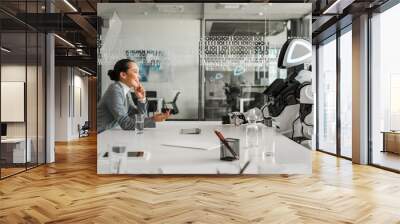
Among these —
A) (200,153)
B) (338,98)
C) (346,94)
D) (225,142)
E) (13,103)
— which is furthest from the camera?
(338,98)

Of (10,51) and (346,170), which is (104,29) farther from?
(346,170)

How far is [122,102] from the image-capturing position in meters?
5.27

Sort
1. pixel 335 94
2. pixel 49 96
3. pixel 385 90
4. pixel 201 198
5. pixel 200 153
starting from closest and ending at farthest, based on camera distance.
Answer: pixel 201 198, pixel 200 153, pixel 385 90, pixel 49 96, pixel 335 94

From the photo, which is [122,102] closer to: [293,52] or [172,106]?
[172,106]

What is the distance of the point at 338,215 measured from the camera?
11.1 ft

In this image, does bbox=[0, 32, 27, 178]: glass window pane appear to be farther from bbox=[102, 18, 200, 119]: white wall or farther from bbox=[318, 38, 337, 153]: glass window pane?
bbox=[318, 38, 337, 153]: glass window pane

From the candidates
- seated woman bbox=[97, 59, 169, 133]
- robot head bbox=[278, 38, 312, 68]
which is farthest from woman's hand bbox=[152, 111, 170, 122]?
robot head bbox=[278, 38, 312, 68]

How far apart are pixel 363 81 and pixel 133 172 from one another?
4.41 m

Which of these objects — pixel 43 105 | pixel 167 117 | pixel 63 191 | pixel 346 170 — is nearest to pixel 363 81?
pixel 346 170

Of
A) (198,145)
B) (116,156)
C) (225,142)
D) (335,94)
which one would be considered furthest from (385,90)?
(116,156)

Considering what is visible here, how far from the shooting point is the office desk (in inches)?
184

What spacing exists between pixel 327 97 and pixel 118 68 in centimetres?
535

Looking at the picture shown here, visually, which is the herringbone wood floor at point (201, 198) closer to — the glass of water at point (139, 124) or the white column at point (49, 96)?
the glass of water at point (139, 124)

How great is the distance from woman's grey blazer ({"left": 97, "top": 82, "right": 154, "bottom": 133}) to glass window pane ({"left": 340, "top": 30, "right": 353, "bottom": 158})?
4.26 m
